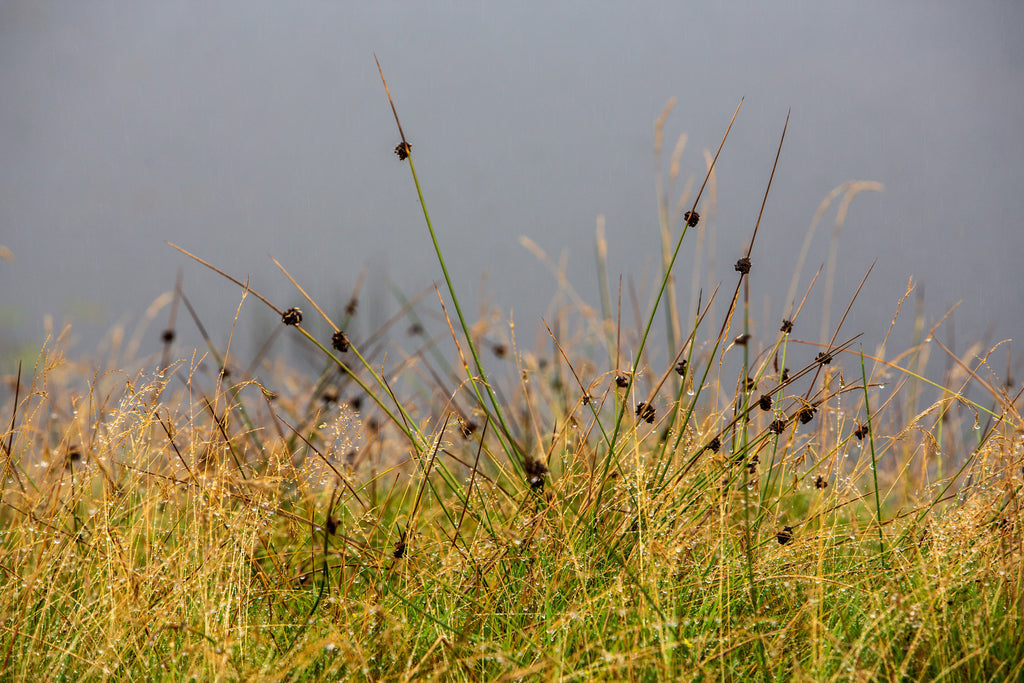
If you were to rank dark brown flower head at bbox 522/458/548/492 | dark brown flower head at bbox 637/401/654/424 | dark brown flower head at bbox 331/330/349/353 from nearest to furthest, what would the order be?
dark brown flower head at bbox 331/330/349/353
dark brown flower head at bbox 522/458/548/492
dark brown flower head at bbox 637/401/654/424

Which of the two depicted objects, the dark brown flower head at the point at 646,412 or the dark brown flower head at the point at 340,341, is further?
the dark brown flower head at the point at 646,412

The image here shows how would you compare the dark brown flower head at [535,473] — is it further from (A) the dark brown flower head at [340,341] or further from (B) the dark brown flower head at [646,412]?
(A) the dark brown flower head at [340,341]

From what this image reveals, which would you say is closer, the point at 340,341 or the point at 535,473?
the point at 340,341

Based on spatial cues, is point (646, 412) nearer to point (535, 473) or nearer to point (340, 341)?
point (535, 473)

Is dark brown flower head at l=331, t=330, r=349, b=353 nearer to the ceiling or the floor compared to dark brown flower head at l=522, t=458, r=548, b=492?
nearer to the ceiling

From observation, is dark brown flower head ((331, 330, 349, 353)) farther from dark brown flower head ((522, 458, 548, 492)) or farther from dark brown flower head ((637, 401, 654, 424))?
dark brown flower head ((637, 401, 654, 424))

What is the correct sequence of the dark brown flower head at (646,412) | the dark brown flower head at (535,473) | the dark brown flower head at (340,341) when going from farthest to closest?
the dark brown flower head at (646,412) → the dark brown flower head at (535,473) → the dark brown flower head at (340,341)

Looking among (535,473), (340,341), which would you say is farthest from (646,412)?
(340,341)

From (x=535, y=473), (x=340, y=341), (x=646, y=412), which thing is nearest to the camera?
(x=340, y=341)

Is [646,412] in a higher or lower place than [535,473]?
higher

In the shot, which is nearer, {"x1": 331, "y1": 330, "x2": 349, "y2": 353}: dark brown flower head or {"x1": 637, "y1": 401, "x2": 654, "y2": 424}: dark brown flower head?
{"x1": 331, "y1": 330, "x2": 349, "y2": 353}: dark brown flower head

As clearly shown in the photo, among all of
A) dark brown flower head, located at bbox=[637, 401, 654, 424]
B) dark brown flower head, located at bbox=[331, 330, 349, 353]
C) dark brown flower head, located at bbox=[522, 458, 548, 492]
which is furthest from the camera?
dark brown flower head, located at bbox=[637, 401, 654, 424]

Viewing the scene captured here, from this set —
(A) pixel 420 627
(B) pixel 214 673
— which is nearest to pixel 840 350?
(A) pixel 420 627

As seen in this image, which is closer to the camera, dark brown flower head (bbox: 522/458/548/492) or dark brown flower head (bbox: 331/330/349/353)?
dark brown flower head (bbox: 331/330/349/353)
